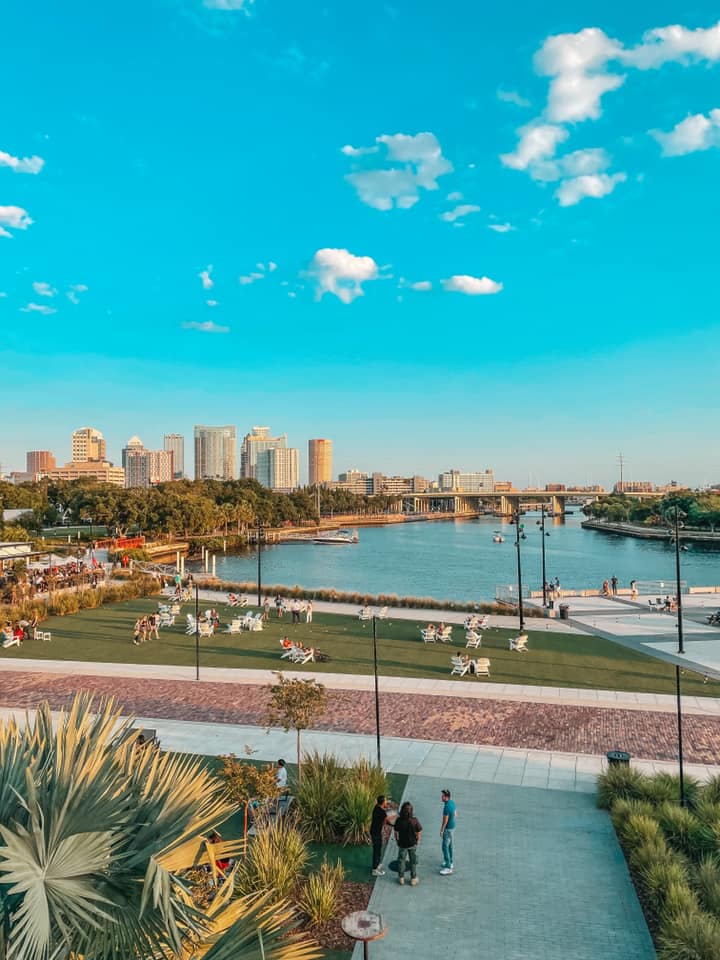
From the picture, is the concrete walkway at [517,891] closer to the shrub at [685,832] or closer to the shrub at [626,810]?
the shrub at [626,810]

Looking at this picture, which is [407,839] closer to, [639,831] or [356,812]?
[356,812]

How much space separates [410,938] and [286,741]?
7052 mm

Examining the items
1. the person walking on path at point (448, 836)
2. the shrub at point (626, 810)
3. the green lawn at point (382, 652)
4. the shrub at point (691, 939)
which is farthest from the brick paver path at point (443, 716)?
the shrub at point (691, 939)

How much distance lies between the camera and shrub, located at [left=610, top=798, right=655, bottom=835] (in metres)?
10.3

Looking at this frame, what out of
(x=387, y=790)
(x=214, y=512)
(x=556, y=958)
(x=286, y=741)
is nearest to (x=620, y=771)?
(x=387, y=790)

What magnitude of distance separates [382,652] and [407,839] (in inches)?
543

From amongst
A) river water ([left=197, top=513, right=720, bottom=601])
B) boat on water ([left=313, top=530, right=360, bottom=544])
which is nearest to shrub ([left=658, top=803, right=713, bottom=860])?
river water ([left=197, top=513, right=720, bottom=601])

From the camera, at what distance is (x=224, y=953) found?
4.22 meters

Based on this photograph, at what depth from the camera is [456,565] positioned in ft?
231

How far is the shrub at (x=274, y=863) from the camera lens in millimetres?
8219

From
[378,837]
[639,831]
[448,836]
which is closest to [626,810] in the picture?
[639,831]

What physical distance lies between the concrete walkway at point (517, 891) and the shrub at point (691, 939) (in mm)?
541

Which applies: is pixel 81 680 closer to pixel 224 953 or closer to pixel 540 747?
pixel 540 747

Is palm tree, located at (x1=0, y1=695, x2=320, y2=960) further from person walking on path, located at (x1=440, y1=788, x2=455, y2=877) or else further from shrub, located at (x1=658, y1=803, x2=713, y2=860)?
shrub, located at (x1=658, y1=803, x2=713, y2=860)
